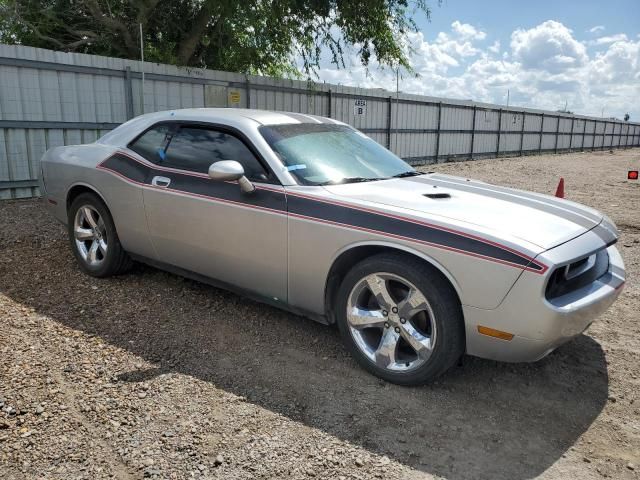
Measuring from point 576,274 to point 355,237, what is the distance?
1.29 metres

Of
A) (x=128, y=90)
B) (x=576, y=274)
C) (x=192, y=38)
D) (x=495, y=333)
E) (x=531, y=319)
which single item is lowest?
(x=495, y=333)

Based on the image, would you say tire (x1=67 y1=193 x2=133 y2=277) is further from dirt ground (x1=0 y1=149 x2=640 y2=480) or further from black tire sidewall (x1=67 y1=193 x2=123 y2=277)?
dirt ground (x1=0 y1=149 x2=640 y2=480)

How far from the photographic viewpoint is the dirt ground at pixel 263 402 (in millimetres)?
2514

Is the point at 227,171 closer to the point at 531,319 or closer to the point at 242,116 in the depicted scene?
the point at 242,116

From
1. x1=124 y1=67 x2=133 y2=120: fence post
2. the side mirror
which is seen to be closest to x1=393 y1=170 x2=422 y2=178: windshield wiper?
the side mirror

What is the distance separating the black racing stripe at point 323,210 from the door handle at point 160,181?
1.2 inches

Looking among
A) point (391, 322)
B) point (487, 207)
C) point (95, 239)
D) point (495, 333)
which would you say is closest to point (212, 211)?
point (391, 322)

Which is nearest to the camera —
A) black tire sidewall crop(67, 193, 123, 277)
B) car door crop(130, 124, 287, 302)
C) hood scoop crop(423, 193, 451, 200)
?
hood scoop crop(423, 193, 451, 200)

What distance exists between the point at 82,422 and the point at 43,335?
4.11 feet

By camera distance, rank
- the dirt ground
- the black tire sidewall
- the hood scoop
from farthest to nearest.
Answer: the black tire sidewall
the hood scoop
the dirt ground

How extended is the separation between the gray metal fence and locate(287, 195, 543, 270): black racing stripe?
721 cm

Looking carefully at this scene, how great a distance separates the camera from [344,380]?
3.28 m

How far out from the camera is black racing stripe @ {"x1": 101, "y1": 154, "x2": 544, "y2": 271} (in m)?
2.80

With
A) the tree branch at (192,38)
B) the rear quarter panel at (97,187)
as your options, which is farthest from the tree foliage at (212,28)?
the rear quarter panel at (97,187)
